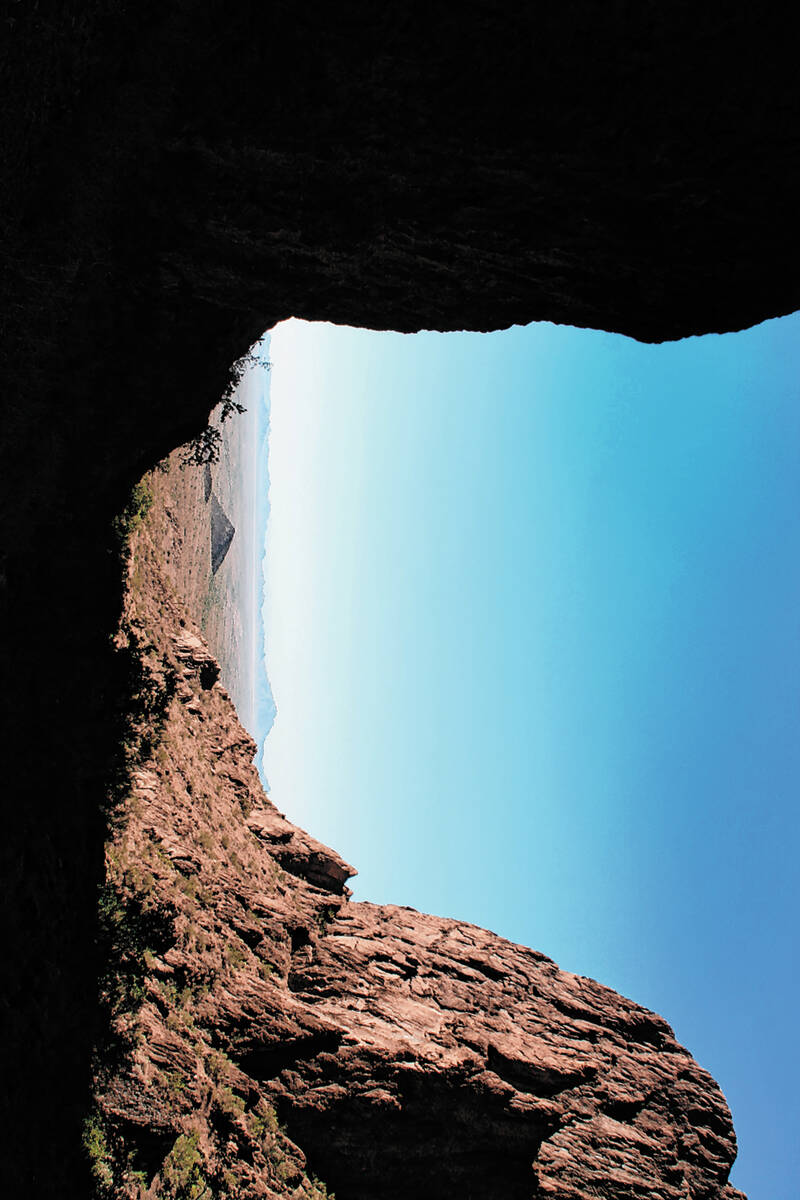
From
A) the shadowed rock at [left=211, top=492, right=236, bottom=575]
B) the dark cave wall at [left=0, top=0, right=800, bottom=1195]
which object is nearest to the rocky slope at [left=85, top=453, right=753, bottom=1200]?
the dark cave wall at [left=0, top=0, right=800, bottom=1195]

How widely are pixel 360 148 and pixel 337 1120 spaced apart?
1999cm

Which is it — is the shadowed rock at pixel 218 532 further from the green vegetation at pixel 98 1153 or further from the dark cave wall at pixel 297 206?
the green vegetation at pixel 98 1153

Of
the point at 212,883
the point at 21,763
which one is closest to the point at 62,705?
the point at 21,763

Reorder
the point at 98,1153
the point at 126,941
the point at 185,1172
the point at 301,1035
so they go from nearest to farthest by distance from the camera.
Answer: the point at 98,1153, the point at 185,1172, the point at 126,941, the point at 301,1035

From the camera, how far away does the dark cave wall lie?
771cm

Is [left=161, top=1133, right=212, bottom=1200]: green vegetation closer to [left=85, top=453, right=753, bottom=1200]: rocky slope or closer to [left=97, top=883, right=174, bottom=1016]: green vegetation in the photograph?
[left=85, top=453, right=753, bottom=1200]: rocky slope

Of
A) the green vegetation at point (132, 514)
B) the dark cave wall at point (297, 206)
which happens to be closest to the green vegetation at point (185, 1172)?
the dark cave wall at point (297, 206)

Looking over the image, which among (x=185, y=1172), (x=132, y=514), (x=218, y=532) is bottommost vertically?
(x=185, y=1172)

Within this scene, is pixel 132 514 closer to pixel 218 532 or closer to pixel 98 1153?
pixel 98 1153

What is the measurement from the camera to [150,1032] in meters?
13.6

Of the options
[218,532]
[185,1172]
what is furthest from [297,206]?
[218,532]

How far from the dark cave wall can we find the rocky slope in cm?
170

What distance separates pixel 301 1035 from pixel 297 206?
58.5 ft

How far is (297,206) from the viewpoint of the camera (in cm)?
975
